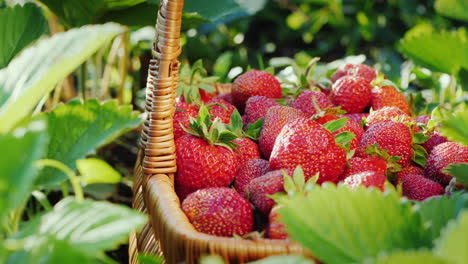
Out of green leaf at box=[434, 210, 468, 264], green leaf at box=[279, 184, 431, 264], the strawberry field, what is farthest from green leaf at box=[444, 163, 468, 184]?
green leaf at box=[434, 210, 468, 264]

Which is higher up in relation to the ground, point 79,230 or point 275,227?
point 79,230

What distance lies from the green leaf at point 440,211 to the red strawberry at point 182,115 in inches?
19.4

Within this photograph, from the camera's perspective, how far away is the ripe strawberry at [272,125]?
936mm

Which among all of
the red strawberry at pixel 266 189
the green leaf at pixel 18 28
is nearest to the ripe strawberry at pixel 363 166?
the red strawberry at pixel 266 189

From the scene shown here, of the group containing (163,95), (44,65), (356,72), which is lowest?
(356,72)

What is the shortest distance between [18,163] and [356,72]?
0.94 metres

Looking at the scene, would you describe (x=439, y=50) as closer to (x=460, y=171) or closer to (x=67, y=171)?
(x=460, y=171)

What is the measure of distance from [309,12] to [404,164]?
194 cm

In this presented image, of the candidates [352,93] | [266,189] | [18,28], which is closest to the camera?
[266,189]

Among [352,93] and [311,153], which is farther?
[352,93]

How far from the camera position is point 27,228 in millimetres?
471

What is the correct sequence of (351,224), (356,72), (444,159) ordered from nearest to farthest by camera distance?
(351,224) < (444,159) < (356,72)

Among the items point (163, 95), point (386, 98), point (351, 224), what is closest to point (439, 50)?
point (386, 98)

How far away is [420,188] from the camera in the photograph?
0.82m
